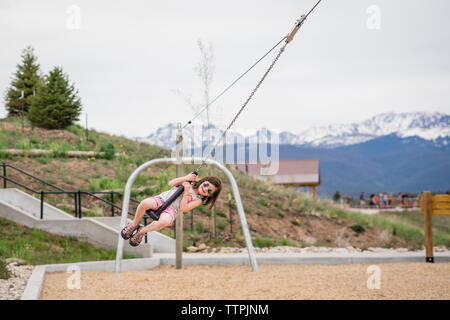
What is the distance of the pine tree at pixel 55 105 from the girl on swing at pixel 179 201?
85.4 feet

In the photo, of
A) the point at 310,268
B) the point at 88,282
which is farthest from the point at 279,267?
the point at 88,282

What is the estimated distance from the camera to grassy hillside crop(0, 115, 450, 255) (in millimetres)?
23562

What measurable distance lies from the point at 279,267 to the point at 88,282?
247 inches

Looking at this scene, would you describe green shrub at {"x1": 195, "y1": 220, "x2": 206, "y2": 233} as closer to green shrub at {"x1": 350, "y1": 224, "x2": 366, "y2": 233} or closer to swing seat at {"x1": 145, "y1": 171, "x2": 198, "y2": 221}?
green shrub at {"x1": 350, "y1": 224, "x2": 366, "y2": 233}

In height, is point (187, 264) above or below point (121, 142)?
below

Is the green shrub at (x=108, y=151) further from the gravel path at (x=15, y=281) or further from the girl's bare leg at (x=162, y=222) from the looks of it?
the girl's bare leg at (x=162, y=222)

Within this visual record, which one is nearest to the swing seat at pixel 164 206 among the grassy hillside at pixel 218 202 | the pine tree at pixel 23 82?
the grassy hillside at pixel 218 202

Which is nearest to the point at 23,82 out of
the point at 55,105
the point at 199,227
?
the point at 55,105

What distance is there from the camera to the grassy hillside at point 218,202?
2356 centimetres

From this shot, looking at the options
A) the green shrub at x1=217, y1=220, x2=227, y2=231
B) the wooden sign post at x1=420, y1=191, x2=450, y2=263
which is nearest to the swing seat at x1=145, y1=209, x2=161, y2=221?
the wooden sign post at x1=420, y1=191, x2=450, y2=263

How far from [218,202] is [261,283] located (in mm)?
11968

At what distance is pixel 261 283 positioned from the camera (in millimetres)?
14797
